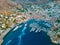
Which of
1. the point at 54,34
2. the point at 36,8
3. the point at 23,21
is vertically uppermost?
the point at 54,34

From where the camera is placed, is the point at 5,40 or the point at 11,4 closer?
the point at 5,40

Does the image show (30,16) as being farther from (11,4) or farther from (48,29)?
(48,29)

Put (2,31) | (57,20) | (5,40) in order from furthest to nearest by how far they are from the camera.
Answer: (57,20)
(2,31)
(5,40)

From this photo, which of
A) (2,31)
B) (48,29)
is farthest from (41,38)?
(2,31)

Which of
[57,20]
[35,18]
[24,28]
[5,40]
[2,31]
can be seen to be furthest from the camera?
[35,18]

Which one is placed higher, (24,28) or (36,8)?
(24,28)

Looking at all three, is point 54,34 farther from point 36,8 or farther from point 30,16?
point 36,8

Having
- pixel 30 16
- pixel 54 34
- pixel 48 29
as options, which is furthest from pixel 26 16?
pixel 54 34
